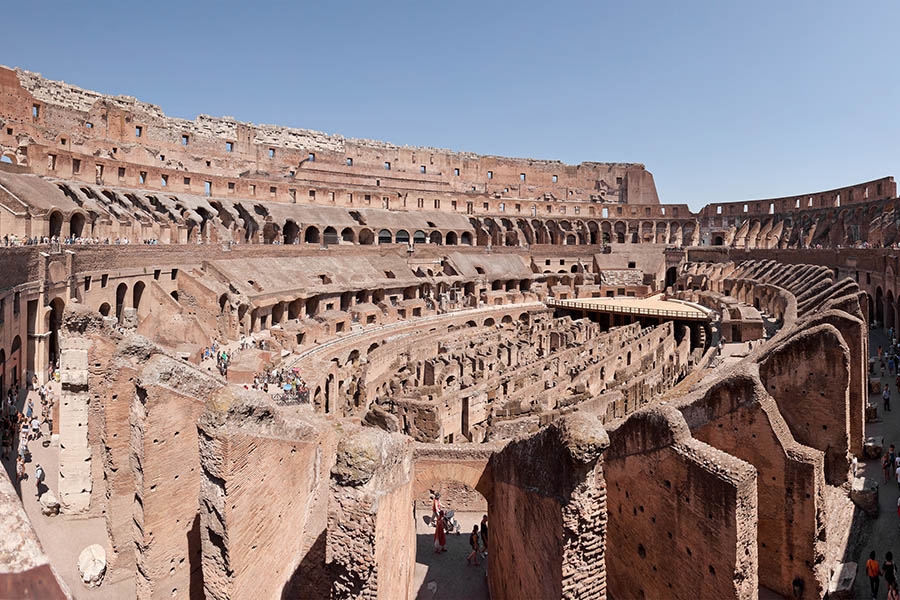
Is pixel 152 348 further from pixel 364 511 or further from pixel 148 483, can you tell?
pixel 364 511

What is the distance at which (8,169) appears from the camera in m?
23.6

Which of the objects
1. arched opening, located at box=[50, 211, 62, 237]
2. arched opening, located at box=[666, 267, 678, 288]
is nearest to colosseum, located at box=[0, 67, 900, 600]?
arched opening, located at box=[50, 211, 62, 237]

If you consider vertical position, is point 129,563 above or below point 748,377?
below

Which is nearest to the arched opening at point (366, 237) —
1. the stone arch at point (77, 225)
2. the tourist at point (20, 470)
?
the stone arch at point (77, 225)

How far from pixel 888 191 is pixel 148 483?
45844 millimetres

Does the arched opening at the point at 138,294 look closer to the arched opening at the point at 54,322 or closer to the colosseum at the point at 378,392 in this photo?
the colosseum at the point at 378,392

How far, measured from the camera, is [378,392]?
22.6 metres

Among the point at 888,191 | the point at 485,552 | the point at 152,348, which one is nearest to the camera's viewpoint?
the point at 152,348

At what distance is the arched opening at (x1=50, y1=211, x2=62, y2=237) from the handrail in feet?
97.8

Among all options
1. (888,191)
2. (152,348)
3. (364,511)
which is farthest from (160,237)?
(888,191)

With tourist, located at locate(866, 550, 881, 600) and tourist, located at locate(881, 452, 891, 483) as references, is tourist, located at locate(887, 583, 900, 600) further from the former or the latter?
tourist, located at locate(881, 452, 891, 483)

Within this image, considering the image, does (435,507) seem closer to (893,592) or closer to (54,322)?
(893,592)

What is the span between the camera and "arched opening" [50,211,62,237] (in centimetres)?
2347

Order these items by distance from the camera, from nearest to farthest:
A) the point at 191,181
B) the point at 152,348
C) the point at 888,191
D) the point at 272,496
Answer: the point at 272,496
the point at 152,348
the point at 191,181
the point at 888,191
